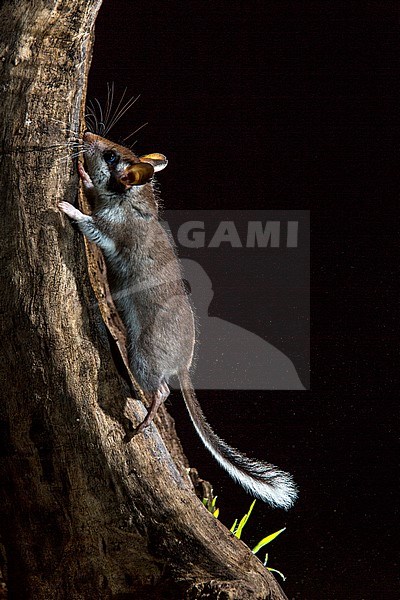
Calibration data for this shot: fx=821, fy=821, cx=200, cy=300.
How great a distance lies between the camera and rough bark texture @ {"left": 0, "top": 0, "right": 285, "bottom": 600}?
305 centimetres

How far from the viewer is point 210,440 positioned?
378cm

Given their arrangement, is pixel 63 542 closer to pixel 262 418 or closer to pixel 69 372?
pixel 69 372

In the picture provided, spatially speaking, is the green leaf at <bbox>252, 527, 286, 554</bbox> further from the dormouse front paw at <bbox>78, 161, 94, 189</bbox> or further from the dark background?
the dormouse front paw at <bbox>78, 161, 94, 189</bbox>

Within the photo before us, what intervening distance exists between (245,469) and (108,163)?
1.51m

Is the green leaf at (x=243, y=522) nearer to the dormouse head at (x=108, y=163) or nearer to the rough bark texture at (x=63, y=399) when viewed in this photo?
the rough bark texture at (x=63, y=399)

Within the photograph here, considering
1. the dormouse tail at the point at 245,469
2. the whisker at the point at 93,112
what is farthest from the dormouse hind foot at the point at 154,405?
the whisker at the point at 93,112

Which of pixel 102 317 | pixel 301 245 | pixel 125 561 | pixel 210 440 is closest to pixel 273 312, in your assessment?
pixel 301 245

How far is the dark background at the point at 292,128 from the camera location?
3.91 metres

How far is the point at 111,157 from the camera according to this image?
340cm

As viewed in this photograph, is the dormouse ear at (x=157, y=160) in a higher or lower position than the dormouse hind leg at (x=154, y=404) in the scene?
higher

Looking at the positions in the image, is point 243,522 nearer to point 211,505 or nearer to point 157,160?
point 211,505

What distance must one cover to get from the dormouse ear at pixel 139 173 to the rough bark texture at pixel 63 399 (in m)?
0.23

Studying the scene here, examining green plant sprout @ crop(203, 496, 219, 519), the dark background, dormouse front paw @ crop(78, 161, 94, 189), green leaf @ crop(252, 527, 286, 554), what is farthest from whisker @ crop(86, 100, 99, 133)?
green leaf @ crop(252, 527, 286, 554)

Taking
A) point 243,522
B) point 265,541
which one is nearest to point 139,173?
point 243,522
